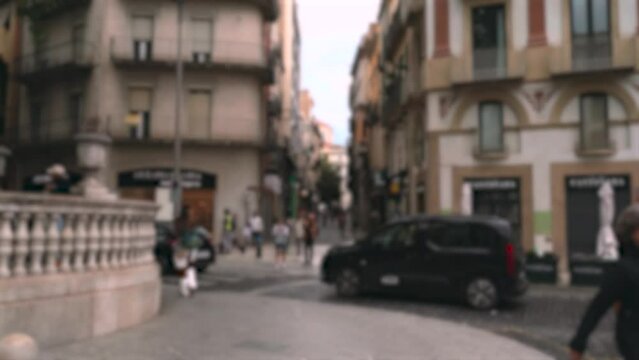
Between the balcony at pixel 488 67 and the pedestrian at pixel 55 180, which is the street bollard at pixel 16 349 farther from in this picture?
the balcony at pixel 488 67

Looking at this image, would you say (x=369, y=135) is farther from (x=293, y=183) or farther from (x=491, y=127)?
(x=491, y=127)

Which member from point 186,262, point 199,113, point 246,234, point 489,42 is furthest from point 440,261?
point 199,113

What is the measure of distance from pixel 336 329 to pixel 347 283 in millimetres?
4313

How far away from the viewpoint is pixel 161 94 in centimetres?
3033

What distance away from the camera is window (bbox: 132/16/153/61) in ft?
100

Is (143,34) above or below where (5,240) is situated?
above

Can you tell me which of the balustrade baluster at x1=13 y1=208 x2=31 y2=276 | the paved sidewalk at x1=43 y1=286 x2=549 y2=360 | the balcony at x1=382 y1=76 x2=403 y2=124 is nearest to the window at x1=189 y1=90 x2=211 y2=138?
the balcony at x1=382 y1=76 x2=403 y2=124

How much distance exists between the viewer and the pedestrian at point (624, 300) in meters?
3.45

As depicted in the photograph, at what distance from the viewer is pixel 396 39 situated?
32188 mm

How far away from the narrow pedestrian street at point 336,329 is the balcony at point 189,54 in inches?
692

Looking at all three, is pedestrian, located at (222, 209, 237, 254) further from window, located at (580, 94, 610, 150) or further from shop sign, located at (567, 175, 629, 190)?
window, located at (580, 94, 610, 150)

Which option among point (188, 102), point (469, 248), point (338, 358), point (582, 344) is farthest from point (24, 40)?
point (582, 344)

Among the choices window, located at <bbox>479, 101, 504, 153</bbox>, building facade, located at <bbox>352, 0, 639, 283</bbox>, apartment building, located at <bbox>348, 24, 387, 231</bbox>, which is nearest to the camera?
building facade, located at <bbox>352, 0, 639, 283</bbox>

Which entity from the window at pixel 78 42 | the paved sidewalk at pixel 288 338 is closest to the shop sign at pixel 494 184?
the paved sidewalk at pixel 288 338
